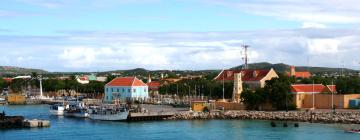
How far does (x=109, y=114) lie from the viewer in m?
62.4

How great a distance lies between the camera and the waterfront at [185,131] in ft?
150

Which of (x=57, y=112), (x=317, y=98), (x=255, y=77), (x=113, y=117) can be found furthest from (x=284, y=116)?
(x=255, y=77)

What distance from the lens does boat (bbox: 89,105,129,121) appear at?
6084 cm

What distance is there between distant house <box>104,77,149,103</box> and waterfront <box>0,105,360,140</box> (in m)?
28.5

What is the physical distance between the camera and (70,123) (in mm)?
59062

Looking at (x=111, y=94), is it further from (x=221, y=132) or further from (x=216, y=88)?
(x=221, y=132)

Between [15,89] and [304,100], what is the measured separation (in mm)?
75086

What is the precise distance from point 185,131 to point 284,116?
10.7m

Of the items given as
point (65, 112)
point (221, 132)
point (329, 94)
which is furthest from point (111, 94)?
point (221, 132)

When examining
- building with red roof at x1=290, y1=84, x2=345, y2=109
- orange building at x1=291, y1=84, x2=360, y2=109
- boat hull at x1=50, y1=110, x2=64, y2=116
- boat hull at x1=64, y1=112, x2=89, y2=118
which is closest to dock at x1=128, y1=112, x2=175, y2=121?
boat hull at x1=64, y1=112, x2=89, y2=118

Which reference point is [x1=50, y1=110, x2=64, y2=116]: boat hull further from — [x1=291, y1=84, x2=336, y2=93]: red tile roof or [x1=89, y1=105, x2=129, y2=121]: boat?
[x1=291, y1=84, x2=336, y2=93]: red tile roof

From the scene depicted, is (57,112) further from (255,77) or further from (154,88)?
(154,88)

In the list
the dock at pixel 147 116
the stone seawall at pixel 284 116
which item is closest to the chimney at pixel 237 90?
the stone seawall at pixel 284 116

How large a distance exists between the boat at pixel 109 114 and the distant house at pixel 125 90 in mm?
20248
